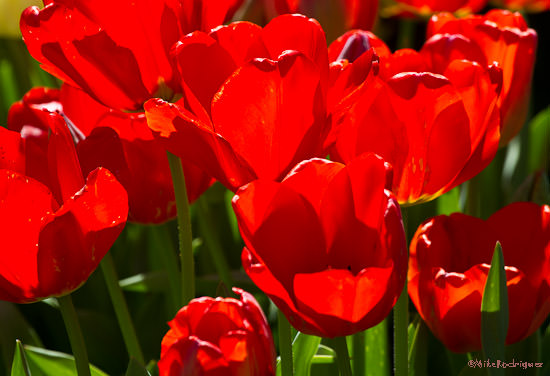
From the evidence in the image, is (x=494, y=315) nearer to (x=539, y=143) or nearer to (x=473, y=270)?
(x=473, y=270)

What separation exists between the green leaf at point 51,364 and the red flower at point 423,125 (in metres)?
0.26

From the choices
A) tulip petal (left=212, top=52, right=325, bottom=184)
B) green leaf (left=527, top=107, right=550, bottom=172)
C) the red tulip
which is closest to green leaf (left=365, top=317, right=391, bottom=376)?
tulip petal (left=212, top=52, right=325, bottom=184)

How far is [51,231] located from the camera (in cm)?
43

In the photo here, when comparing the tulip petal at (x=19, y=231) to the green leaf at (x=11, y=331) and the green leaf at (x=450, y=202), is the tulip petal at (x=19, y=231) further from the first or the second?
the green leaf at (x=450, y=202)

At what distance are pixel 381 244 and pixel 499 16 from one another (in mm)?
367

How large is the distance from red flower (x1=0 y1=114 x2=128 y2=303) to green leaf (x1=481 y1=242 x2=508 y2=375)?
0.20 m

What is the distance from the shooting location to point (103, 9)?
484 mm

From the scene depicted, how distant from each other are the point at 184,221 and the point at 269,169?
0.27 ft

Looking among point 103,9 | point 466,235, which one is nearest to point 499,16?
point 466,235

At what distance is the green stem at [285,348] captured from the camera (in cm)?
46

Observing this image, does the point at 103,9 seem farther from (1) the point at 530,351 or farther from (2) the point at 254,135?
(1) the point at 530,351

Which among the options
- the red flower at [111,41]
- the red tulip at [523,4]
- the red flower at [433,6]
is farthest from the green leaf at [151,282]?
the red tulip at [523,4]

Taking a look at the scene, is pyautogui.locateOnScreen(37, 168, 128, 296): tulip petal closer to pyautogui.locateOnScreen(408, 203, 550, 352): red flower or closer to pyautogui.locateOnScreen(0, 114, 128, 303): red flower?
pyautogui.locateOnScreen(0, 114, 128, 303): red flower

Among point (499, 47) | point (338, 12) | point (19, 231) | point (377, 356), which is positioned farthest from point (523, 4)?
point (19, 231)
